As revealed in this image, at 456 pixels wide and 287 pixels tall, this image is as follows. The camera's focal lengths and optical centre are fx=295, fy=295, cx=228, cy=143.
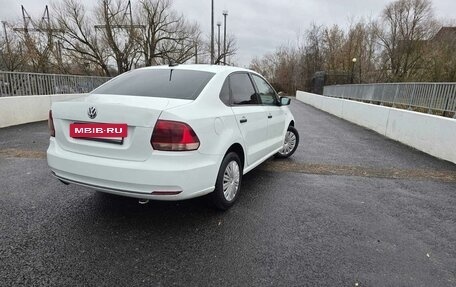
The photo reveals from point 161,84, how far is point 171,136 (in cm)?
99

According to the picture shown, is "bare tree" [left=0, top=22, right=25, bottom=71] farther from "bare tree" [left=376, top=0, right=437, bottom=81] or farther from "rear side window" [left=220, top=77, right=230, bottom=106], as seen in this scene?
"bare tree" [left=376, top=0, right=437, bottom=81]

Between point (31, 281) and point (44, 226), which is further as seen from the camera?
point (44, 226)

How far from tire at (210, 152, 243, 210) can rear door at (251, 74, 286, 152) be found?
3.77 ft

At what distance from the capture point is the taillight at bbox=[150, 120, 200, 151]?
2.59 metres

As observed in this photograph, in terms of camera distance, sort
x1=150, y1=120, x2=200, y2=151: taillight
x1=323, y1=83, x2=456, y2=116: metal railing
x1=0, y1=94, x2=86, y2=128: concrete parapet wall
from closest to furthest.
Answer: x1=150, y1=120, x2=200, y2=151: taillight, x1=323, y1=83, x2=456, y2=116: metal railing, x1=0, y1=94, x2=86, y2=128: concrete parapet wall

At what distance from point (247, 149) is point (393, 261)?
1936 millimetres

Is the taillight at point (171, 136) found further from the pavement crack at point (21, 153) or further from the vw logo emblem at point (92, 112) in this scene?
the pavement crack at point (21, 153)

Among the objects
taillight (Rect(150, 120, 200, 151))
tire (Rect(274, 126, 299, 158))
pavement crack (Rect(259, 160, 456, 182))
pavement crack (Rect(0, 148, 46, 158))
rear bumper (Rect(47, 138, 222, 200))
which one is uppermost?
taillight (Rect(150, 120, 200, 151))

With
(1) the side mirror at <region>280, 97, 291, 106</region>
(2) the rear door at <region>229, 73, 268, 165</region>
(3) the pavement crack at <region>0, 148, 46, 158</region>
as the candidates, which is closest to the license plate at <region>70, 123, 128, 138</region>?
(2) the rear door at <region>229, 73, 268, 165</region>

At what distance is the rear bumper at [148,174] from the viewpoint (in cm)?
260

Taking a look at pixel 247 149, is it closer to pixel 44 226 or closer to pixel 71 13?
pixel 44 226

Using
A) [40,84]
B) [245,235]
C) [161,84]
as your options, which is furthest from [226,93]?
[40,84]

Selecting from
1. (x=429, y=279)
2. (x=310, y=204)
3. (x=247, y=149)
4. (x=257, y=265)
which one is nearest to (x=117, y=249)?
(x=257, y=265)

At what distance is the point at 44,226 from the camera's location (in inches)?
116
